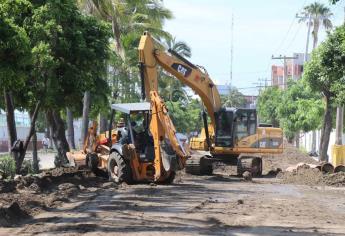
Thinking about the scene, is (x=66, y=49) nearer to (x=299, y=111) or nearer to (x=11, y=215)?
(x=11, y=215)

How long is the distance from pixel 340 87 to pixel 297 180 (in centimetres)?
380

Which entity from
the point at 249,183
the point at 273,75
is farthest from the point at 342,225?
the point at 273,75

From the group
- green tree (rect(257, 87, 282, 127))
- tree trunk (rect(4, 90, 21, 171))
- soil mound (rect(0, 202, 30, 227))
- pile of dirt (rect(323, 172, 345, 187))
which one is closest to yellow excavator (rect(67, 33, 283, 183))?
tree trunk (rect(4, 90, 21, 171))

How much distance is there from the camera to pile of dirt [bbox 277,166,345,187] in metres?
23.1

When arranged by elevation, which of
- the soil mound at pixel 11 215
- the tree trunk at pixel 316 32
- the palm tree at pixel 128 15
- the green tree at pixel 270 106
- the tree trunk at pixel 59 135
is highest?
the tree trunk at pixel 316 32

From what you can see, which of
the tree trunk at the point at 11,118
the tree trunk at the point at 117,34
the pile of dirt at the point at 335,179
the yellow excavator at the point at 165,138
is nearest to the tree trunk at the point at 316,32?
the tree trunk at the point at 117,34

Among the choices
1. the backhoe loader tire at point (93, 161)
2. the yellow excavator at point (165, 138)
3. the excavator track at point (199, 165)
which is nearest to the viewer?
the yellow excavator at point (165, 138)

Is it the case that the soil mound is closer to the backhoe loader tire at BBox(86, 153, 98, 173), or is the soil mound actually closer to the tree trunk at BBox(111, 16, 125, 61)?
the backhoe loader tire at BBox(86, 153, 98, 173)

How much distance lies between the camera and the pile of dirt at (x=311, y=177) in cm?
2309

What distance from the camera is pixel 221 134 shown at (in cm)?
2639

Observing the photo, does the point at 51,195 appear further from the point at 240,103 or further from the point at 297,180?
the point at 240,103

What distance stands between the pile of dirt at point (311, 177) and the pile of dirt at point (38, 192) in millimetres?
7279

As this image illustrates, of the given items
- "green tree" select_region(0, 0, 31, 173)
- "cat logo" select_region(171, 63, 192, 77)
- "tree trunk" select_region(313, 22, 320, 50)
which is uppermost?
"tree trunk" select_region(313, 22, 320, 50)

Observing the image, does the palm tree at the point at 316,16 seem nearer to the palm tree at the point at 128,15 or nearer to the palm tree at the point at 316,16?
the palm tree at the point at 316,16
